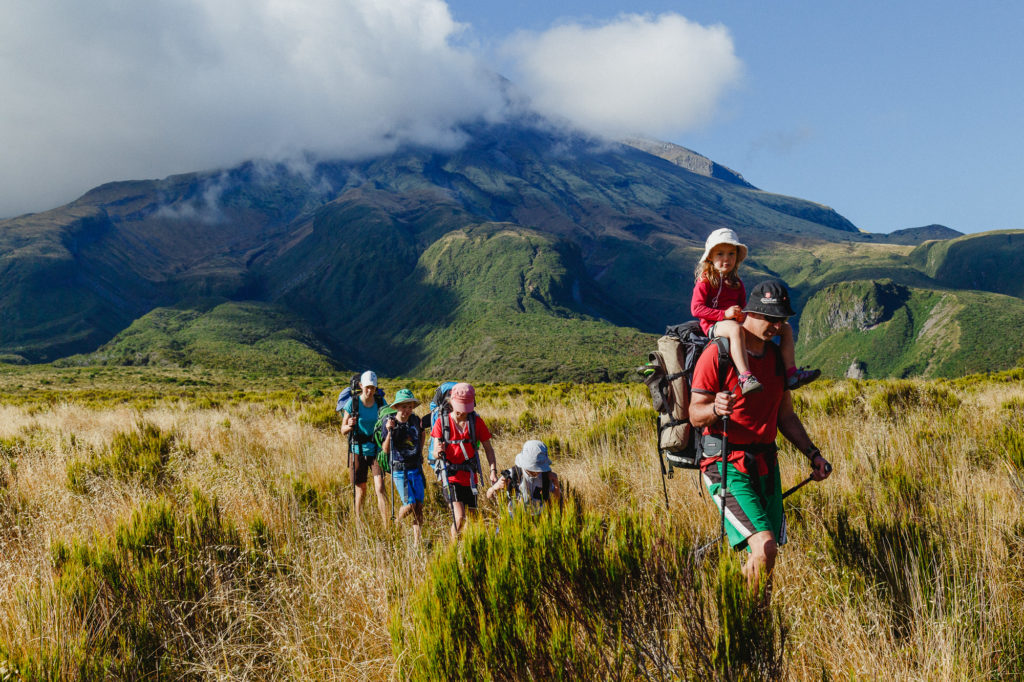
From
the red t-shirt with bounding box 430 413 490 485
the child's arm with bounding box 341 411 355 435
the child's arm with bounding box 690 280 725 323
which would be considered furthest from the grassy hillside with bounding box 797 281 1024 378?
the child's arm with bounding box 690 280 725 323

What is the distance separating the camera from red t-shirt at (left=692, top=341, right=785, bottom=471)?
10.8 feet

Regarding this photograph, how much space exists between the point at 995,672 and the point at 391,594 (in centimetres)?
274

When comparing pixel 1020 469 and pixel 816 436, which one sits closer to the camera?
pixel 1020 469

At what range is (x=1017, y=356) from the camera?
134 m

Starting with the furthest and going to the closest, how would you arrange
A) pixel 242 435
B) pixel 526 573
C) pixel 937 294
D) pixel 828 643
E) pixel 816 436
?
pixel 937 294, pixel 242 435, pixel 816 436, pixel 828 643, pixel 526 573

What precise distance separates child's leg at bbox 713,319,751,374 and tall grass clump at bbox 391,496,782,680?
1058 millimetres

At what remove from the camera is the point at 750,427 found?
3.27 metres

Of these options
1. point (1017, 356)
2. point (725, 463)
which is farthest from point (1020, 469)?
point (1017, 356)

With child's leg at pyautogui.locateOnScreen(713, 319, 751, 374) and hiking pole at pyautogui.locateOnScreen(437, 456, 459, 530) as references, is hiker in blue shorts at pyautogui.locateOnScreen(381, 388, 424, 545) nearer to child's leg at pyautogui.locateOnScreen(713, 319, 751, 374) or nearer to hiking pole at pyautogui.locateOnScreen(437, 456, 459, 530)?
hiking pole at pyautogui.locateOnScreen(437, 456, 459, 530)

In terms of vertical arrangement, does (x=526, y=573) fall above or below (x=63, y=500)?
above

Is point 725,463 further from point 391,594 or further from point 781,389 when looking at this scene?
point 391,594

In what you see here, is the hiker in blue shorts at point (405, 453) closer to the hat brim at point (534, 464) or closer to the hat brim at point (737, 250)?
the hat brim at point (534, 464)

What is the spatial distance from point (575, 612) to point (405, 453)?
3.92 meters

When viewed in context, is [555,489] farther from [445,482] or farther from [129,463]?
[129,463]
